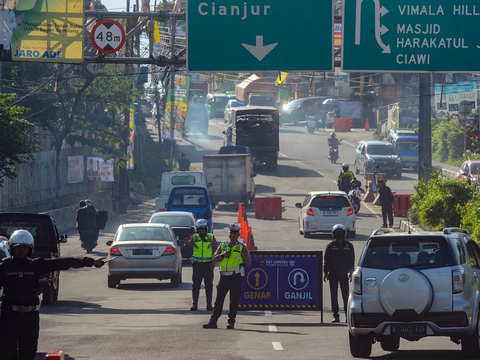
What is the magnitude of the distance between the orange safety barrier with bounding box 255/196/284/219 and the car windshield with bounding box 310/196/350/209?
650 cm

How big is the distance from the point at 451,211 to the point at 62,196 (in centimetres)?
1820

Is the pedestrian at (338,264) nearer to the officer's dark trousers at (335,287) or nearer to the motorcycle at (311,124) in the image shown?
the officer's dark trousers at (335,287)

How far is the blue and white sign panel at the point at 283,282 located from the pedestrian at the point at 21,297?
6.28m

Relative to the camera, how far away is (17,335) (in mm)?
9234

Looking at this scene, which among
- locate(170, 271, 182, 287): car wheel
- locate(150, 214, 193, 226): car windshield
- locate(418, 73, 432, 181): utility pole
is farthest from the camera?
locate(418, 73, 432, 181): utility pole

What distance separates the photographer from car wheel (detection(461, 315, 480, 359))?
1155cm

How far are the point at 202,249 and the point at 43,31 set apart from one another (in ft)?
24.2

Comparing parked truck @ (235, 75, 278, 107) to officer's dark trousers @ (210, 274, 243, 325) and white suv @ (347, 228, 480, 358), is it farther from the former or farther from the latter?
white suv @ (347, 228, 480, 358)

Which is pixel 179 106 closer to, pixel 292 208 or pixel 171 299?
pixel 292 208

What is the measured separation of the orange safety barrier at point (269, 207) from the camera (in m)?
36.9

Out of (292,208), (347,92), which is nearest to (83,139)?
(292,208)

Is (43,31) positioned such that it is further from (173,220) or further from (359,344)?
(359,344)

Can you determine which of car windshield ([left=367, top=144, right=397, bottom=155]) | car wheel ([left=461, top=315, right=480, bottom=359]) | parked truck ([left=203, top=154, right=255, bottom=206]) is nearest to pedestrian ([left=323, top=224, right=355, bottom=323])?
car wheel ([left=461, top=315, right=480, bottom=359])

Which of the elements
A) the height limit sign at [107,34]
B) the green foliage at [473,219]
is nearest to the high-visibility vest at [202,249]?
the green foliage at [473,219]
